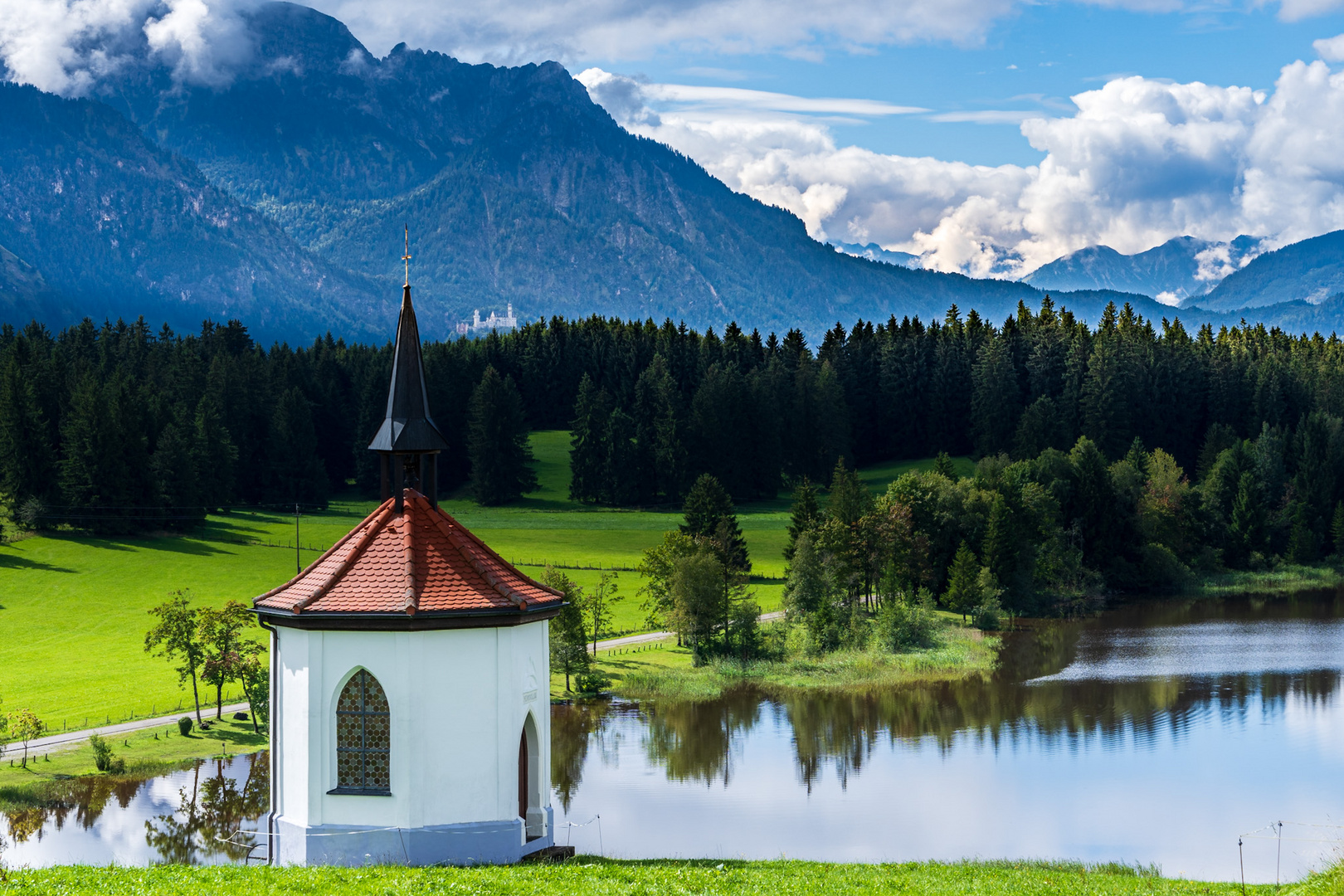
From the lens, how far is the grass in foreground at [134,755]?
→ 47125 mm

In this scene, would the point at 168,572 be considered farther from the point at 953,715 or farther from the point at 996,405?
the point at 996,405

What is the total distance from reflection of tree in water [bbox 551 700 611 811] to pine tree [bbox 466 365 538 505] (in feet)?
219

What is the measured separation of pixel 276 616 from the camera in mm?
22391

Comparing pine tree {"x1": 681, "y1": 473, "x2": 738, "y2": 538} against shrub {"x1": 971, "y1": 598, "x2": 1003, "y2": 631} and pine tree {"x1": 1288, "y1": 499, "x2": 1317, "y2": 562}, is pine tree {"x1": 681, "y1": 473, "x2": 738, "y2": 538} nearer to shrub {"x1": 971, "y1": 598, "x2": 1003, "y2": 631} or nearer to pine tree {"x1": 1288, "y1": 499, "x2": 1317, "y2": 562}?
shrub {"x1": 971, "y1": 598, "x2": 1003, "y2": 631}

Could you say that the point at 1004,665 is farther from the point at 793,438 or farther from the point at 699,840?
the point at 793,438

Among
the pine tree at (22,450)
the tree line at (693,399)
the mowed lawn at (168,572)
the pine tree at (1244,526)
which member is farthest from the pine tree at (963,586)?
the pine tree at (22,450)

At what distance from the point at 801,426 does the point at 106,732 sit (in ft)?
295

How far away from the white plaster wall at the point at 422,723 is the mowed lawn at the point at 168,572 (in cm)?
3936

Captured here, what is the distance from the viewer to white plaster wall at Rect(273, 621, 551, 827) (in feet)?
72.0

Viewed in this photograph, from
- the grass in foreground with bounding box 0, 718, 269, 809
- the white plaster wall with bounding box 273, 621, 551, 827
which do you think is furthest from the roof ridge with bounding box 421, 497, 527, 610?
the grass in foreground with bounding box 0, 718, 269, 809

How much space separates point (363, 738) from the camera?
72.6 feet

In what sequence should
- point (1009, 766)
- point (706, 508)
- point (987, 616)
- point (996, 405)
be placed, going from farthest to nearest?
point (996, 405), point (987, 616), point (706, 508), point (1009, 766)

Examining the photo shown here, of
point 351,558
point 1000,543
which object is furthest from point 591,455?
point 351,558

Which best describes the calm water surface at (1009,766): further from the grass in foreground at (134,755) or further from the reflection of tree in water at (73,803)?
the reflection of tree in water at (73,803)
